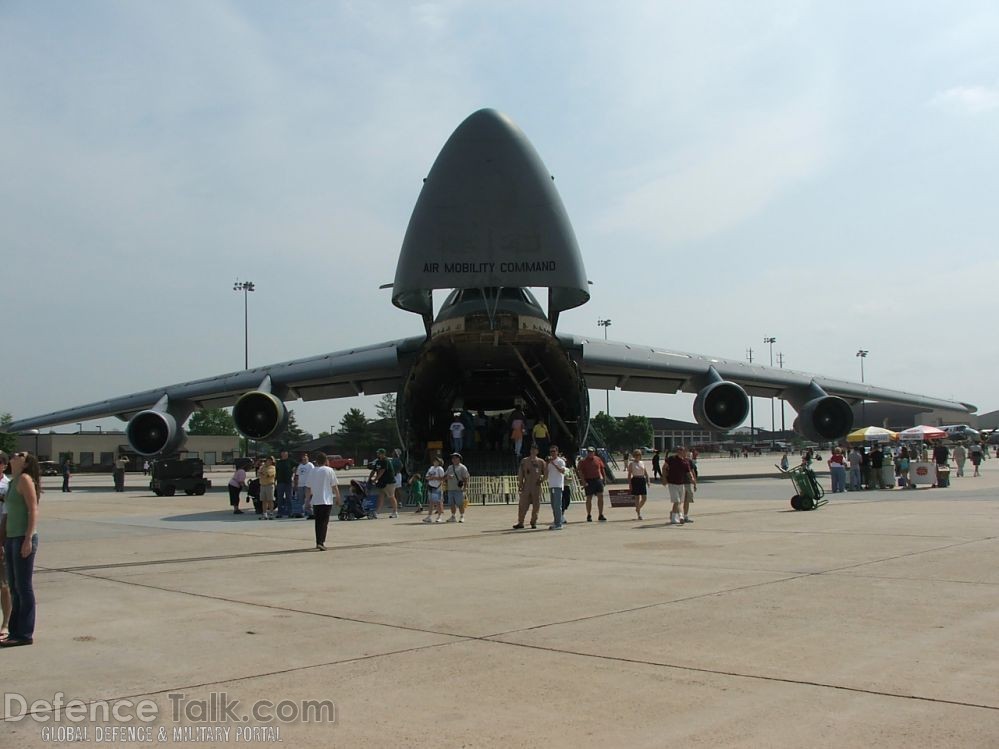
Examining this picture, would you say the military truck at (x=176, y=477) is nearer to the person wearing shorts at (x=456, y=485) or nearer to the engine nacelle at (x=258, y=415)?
the engine nacelle at (x=258, y=415)

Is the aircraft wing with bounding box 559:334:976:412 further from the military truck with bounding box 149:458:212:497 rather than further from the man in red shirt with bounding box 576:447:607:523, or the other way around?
the military truck with bounding box 149:458:212:497

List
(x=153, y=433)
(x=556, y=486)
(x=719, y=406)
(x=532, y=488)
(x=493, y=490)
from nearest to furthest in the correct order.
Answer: (x=556, y=486) < (x=532, y=488) < (x=493, y=490) < (x=719, y=406) < (x=153, y=433)

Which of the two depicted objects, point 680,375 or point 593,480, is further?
point 680,375

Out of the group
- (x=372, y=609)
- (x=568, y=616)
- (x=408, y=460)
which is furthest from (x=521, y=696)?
(x=408, y=460)

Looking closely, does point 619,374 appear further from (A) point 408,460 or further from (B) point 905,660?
(B) point 905,660

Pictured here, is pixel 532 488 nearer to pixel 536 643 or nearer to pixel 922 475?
pixel 536 643

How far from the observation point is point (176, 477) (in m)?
25.6

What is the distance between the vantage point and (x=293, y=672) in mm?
4789

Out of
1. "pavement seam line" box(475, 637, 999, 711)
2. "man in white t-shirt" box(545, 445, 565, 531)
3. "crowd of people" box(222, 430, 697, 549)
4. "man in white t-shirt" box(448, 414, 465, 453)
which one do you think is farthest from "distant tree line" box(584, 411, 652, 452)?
"pavement seam line" box(475, 637, 999, 711)

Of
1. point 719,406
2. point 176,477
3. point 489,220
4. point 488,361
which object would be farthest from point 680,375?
point 176,477

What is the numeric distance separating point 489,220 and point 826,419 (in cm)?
1366

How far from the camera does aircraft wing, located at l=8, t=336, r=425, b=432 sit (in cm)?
2323

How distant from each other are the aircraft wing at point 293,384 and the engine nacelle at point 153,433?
1441 mm

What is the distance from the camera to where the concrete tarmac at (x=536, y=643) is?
384cm
